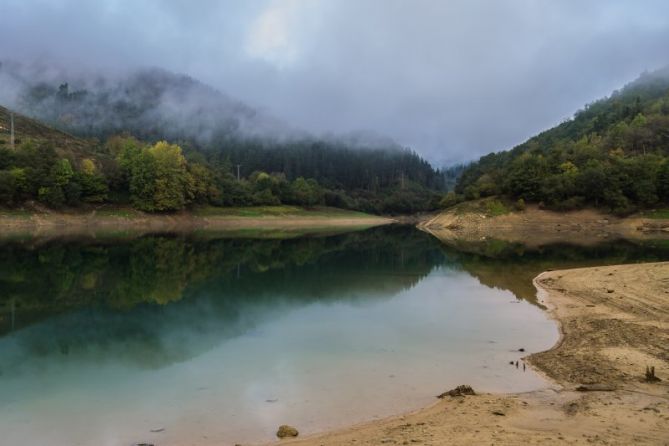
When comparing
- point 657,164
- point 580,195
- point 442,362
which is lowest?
point 442,362

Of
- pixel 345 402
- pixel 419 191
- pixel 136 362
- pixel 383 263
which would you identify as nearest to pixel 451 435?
pixel 345 402

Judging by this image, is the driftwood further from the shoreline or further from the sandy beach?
the shoreline

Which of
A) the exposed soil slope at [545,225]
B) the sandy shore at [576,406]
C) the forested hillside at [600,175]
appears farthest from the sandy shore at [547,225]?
the sandy shore at [576,406]

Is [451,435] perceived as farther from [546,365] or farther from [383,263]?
[383,263]

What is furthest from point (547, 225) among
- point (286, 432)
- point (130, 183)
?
point (286, 432)

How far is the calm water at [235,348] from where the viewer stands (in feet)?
26.9

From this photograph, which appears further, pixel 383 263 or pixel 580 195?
pixel 580 195

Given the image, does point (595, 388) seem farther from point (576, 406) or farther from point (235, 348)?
point (235, 348)

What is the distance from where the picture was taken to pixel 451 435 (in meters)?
6.70

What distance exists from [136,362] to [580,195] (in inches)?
3236

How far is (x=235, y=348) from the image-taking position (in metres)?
12.5

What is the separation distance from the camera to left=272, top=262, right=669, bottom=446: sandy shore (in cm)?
653

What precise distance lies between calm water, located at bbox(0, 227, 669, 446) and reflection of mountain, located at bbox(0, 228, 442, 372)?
9cm

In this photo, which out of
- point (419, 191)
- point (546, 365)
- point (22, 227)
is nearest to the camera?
point (546, 365)
